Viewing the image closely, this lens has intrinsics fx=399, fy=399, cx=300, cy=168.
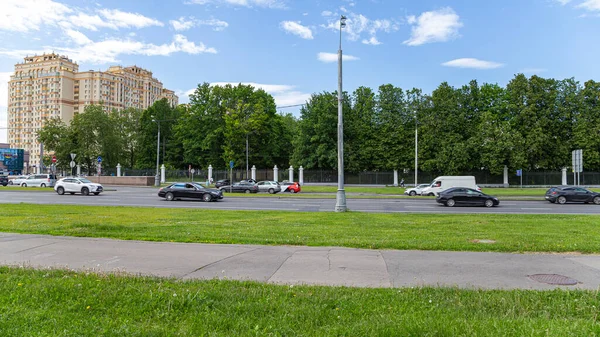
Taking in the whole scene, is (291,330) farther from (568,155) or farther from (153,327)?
(568,155)

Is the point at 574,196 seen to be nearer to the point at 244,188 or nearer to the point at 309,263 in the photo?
the point at 244,188

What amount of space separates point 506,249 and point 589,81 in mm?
61667

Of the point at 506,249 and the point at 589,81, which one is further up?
the point at 589,81

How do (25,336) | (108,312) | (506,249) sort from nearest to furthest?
1. (25,336)
2. (108,312)
3. (506,249)

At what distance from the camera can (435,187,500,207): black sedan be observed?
2514cm

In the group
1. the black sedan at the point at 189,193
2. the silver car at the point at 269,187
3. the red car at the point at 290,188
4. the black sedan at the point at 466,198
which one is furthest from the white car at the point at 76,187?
the black sedan at the point at 466,198

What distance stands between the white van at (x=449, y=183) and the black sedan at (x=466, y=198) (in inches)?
419

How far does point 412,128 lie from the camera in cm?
5947

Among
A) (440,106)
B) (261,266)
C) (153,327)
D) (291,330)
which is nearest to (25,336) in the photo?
(153,327)

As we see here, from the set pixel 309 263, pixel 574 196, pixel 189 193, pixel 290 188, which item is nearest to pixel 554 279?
pixel 309 263

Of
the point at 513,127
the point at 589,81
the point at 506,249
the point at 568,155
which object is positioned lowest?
the point at 506,249

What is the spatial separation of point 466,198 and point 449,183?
454 inches

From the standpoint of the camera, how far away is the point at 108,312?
4.32m

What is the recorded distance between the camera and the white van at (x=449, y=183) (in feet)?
118
